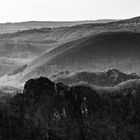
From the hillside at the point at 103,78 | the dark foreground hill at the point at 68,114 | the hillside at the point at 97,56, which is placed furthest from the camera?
the hillside at the point at 97,56

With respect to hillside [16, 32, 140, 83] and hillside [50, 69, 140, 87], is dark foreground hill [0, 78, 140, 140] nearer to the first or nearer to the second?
hillside [50, 69, 140, 87]

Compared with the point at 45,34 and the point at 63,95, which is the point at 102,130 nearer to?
the point at 63,95

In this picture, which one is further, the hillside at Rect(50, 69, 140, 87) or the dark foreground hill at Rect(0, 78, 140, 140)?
the hillside at Rect(50, 69, 140, 87)

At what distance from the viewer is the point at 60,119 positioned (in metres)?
23.1

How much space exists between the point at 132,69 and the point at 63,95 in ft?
137

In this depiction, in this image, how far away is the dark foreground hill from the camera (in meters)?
22.3

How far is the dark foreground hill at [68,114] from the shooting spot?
73.3 ft

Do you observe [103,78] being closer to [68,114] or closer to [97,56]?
[68,114]

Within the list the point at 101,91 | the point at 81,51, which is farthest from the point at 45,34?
the point at 101,91

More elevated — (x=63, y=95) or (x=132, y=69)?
(x=63, y=95)

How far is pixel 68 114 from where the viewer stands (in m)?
23.4

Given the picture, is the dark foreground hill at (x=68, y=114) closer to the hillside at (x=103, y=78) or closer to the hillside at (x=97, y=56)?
the hillside at (x=103, y=78)

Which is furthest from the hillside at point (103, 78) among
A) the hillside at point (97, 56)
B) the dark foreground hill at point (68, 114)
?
the dark foreground hill at point (68, 114)

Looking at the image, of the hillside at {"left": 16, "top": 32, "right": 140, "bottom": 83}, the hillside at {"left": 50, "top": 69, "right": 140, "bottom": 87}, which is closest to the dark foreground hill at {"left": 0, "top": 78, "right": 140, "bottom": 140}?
the hillside at {"left": 50, "top": 69, "right": 140, "bottom": 87}
